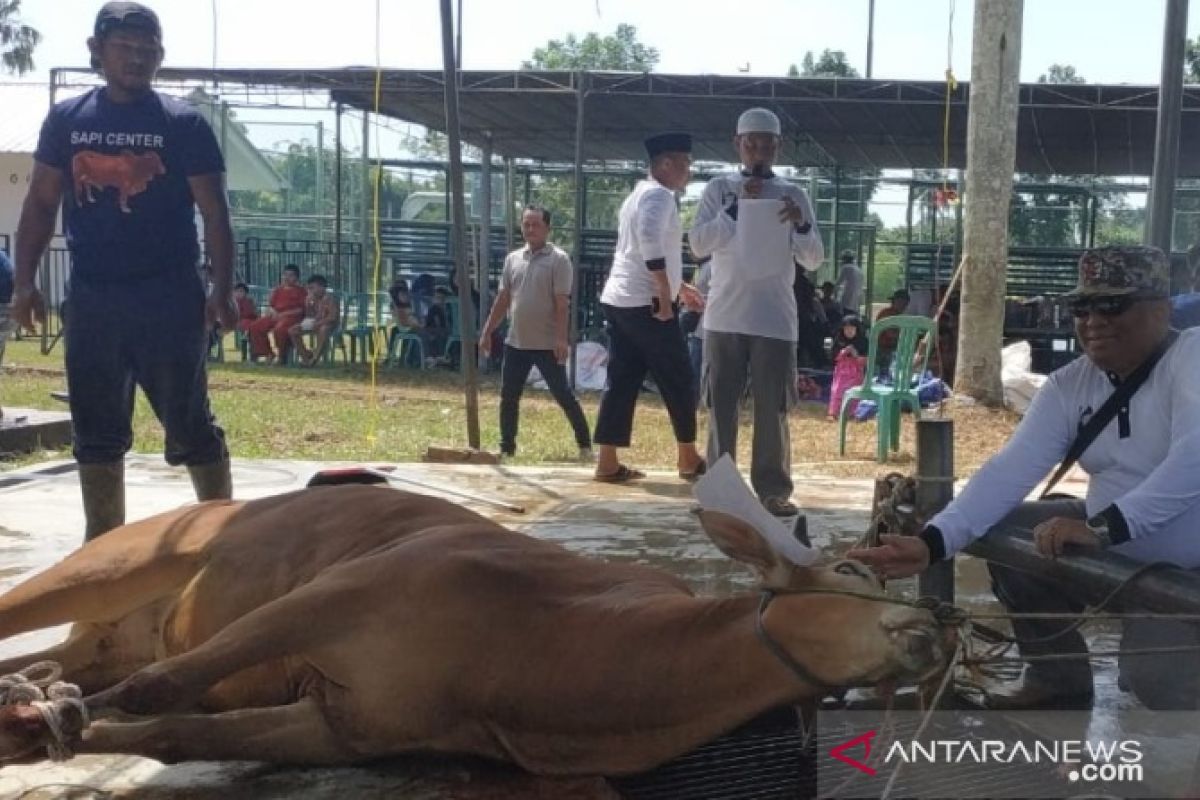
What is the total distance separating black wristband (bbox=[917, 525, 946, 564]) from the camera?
373 centimetres

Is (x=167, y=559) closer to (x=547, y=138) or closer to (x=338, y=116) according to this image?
(x=338, y=116)

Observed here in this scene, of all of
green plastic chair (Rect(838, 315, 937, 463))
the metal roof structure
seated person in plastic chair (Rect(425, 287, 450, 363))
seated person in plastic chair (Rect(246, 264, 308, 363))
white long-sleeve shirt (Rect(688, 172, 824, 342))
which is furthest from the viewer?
seated person in plastic chair (Rect(246, 264, 308, 363))

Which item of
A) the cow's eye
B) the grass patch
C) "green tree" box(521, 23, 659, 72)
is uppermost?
"green tree" box(521, 23, 659, 72)

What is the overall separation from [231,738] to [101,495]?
2.50 meters

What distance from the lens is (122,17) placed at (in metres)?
5.21

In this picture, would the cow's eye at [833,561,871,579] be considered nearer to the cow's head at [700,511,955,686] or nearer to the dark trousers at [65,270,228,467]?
the cow's head at [700,511,955,686]

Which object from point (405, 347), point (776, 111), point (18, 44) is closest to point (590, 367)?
point (776, 111)

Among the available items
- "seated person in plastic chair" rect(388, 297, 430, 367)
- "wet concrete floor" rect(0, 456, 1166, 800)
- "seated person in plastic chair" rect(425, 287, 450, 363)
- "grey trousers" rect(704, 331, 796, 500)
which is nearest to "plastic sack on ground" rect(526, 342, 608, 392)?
"seated person in plastic chair" rect(425, 287, 450, 363)

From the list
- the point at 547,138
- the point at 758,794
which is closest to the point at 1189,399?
the point at 758,794

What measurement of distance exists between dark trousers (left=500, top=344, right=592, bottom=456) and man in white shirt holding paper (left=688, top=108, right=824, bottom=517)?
10.3 ft

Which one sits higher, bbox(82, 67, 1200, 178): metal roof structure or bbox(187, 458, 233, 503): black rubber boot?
bbox(82, 67, 1200, 178): metal roof structure

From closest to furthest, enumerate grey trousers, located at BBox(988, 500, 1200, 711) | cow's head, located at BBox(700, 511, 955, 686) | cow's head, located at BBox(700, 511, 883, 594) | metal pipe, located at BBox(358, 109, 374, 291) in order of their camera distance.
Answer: cow's head, located at BBox(700, 511, 955, 686), cow's head, located at BBox(700, 511, 883, 594), grey trousers, located at BBox(988, 500, 1200, 711), metal pipe, located at BBox(358, 109, 374, 291)

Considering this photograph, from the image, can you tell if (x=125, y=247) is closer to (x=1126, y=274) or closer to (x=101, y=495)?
(x=101, y=495)

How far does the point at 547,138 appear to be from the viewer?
21.6 meters
